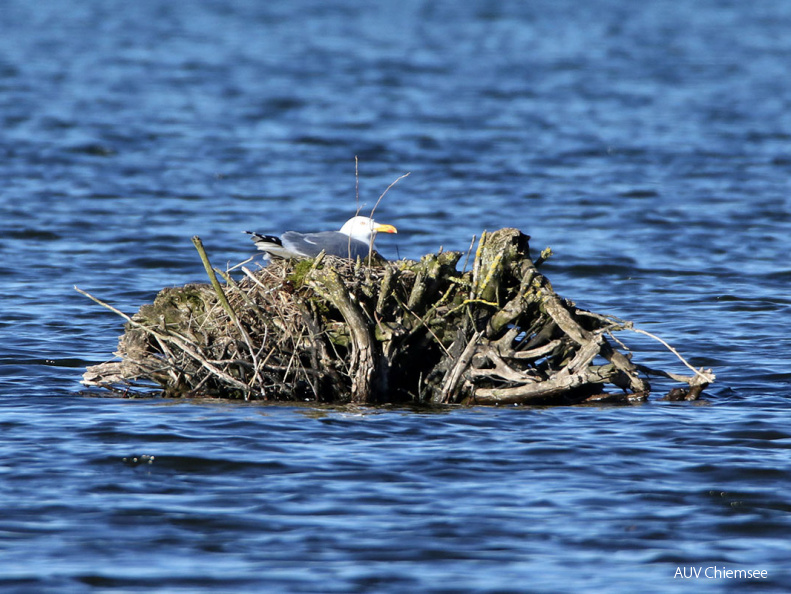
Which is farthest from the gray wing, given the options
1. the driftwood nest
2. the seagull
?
the driftwood nest

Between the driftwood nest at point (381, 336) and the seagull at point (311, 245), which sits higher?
the seagull at point (311, 245)

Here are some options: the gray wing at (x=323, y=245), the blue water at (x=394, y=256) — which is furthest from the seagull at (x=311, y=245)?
the blue water at (x=394, y=256)

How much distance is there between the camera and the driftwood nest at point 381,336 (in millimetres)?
8664

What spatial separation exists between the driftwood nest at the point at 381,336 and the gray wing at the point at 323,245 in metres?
0.28

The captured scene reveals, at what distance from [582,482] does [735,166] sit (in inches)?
741

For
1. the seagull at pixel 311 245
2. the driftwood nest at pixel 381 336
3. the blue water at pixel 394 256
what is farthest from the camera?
the seagull at pixel 311 245

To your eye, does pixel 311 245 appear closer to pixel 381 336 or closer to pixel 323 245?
pixel 323 245

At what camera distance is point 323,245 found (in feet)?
31.3

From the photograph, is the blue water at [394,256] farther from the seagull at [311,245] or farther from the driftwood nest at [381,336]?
the seagull at [311,245]

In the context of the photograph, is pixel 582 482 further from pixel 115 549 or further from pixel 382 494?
pixel 115 549

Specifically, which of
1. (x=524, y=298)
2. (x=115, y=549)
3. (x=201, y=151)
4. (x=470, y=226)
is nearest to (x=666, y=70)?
(x=201, y=151)

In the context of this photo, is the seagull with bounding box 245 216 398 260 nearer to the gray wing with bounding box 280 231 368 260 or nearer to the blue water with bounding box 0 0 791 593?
the gray wing with bounding box 280 231 368 260

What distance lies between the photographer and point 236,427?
8336 mm

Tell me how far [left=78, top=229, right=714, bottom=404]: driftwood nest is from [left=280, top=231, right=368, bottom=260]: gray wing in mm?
281
